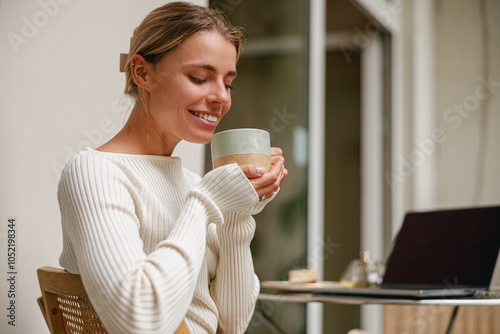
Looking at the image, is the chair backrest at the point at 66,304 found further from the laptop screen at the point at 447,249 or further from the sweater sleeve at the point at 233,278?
the laptop screen at the point at 447,249

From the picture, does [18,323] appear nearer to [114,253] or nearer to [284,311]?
[114,253]

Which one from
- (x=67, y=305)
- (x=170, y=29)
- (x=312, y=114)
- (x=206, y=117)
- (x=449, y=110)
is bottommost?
(x=67, y=305)

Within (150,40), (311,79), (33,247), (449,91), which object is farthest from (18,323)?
(449,91)

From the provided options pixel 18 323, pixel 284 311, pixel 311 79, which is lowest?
pixel 284 311

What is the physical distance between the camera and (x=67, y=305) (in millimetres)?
847

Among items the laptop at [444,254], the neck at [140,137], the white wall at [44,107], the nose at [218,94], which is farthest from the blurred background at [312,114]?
the laptop at [444,254]

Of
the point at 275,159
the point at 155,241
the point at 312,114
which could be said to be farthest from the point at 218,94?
the point at 312,114

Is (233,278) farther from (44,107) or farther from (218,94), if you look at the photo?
(44,107)

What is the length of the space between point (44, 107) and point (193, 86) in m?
0.37

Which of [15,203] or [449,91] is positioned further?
[449,91]

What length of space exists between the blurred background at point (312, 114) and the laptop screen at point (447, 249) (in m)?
0.69

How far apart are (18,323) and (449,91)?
321 centimetres

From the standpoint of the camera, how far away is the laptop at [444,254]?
1.44m

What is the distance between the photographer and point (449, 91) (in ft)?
11.8
